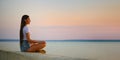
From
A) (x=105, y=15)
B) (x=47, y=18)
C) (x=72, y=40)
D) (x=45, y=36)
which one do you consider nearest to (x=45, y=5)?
(x=47, y=18)

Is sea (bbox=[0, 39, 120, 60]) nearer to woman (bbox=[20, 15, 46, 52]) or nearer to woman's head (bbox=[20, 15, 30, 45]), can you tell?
woman (bbox=[20, 15, 46, 52])

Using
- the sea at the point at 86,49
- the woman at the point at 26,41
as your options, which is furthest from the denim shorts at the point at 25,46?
the sea at the point at 86,49

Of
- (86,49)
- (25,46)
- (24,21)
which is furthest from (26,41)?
(86,49)

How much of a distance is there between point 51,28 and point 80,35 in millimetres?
357

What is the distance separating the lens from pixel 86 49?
2486 mm

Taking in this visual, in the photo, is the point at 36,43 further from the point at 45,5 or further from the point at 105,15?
the point at 105,15

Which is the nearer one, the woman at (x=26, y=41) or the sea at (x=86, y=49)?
the sea at (x=86, y=49)

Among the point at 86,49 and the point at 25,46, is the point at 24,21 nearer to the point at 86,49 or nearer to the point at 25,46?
the point at 25,46

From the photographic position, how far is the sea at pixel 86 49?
2.41 metres

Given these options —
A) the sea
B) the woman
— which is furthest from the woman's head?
the sea

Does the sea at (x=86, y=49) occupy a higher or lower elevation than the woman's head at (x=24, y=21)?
lower

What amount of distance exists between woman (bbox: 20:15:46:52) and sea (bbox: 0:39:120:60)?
93 millimetres

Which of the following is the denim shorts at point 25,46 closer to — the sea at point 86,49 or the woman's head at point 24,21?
the woman's head at point 24,21

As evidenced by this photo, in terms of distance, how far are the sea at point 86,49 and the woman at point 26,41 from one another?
9 cm
